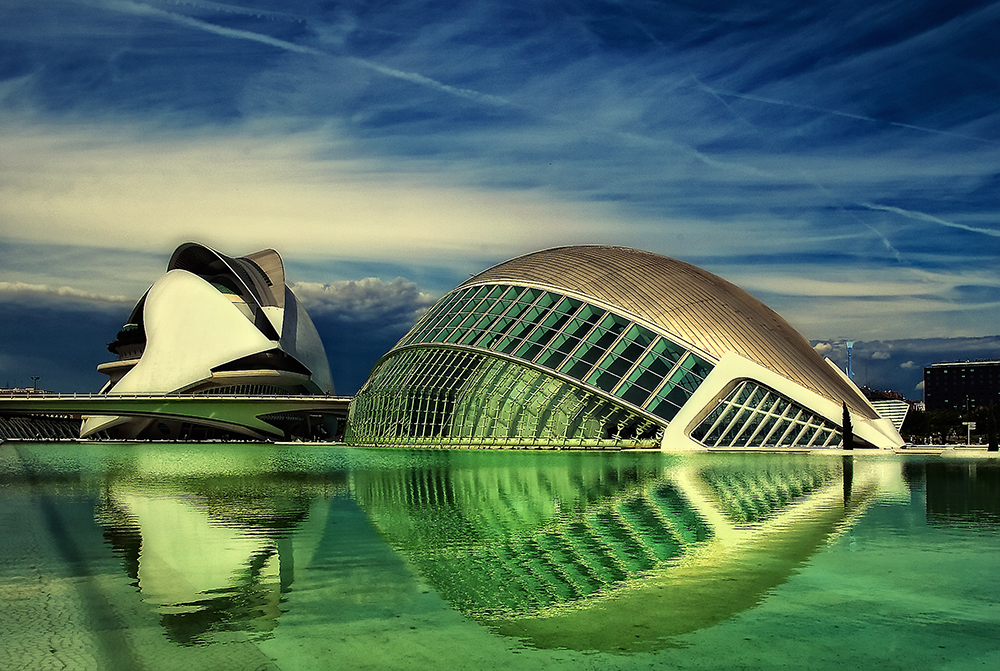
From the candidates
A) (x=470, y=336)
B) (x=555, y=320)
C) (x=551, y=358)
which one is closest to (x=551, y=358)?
(x=551, y=358)

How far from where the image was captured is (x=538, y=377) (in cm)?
4066

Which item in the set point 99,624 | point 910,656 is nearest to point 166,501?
point 99,624

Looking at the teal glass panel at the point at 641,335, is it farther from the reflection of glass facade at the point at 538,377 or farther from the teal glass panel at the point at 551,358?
the teal glass panel at the point at 551,358

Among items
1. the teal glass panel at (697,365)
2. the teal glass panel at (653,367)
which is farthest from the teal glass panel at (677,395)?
the teal glass panel at (697,365)

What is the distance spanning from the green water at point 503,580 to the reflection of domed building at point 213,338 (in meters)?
69.7

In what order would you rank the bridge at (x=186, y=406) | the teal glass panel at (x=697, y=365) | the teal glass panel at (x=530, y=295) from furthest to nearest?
the bridge at (x=186, y=406) → the teal glass panel at (x=530, y=295) → the teal glass panel at (x=697, y=365)

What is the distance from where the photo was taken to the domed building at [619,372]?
1513 inches

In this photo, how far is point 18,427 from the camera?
99.1 metres

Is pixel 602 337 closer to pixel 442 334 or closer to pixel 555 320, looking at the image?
pixel 555 320

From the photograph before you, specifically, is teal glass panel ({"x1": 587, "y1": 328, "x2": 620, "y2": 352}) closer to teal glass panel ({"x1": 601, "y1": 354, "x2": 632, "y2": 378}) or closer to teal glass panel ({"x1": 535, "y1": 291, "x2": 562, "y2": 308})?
teal glass panel ({"x1": 601, "y1": 354, "x2": 632, "y2": 378})

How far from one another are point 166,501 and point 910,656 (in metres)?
14.4

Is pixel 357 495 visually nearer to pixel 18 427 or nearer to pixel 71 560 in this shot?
pixel 71 560

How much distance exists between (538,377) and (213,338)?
179 feet

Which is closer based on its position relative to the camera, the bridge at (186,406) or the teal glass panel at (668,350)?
the teal glass panel at (668,350)
